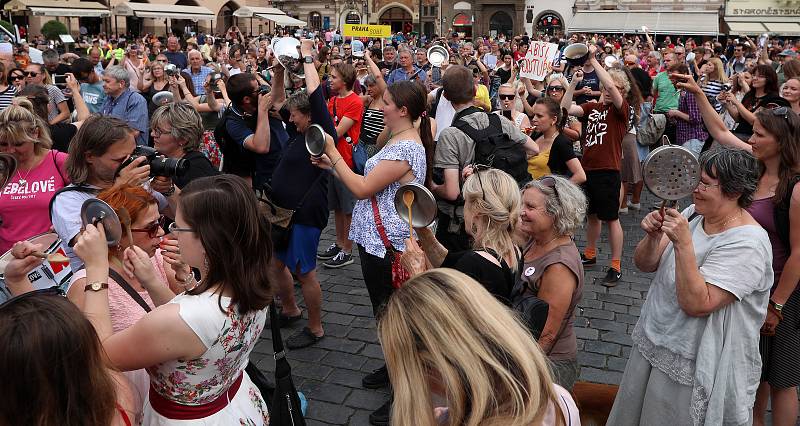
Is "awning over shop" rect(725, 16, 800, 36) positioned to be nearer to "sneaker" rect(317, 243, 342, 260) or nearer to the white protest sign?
the white protest sign

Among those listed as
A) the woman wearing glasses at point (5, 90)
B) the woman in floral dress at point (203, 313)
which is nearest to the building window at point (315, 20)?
the woman wearing glasses at point (5, 90)

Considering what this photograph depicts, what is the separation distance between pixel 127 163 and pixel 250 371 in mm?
1230

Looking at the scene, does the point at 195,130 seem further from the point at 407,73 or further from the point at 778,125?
the point at 407,73

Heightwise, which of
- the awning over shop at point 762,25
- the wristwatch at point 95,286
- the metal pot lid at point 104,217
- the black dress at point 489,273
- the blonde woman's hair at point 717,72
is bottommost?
the black dress at point 489,273

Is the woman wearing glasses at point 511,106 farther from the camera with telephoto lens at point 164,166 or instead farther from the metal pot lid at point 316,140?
the camera with telephoto lens at point 164,166

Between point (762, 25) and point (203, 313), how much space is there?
52487 mm

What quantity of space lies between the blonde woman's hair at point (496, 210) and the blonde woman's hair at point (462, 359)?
1.30m

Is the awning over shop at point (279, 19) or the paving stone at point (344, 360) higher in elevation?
the awning over shop at point (279, 19)

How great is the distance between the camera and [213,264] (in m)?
2.23

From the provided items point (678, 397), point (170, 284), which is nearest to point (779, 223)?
point (678, 397)

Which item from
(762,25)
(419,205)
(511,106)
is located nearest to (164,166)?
(419,205)

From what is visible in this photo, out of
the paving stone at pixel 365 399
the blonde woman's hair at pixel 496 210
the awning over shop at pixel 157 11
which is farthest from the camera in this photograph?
the awning over shop at pixel 157 11

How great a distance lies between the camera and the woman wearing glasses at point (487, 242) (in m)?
2.81

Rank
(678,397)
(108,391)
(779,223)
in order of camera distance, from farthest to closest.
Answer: (779,223) → (678,397) → (108,391)
